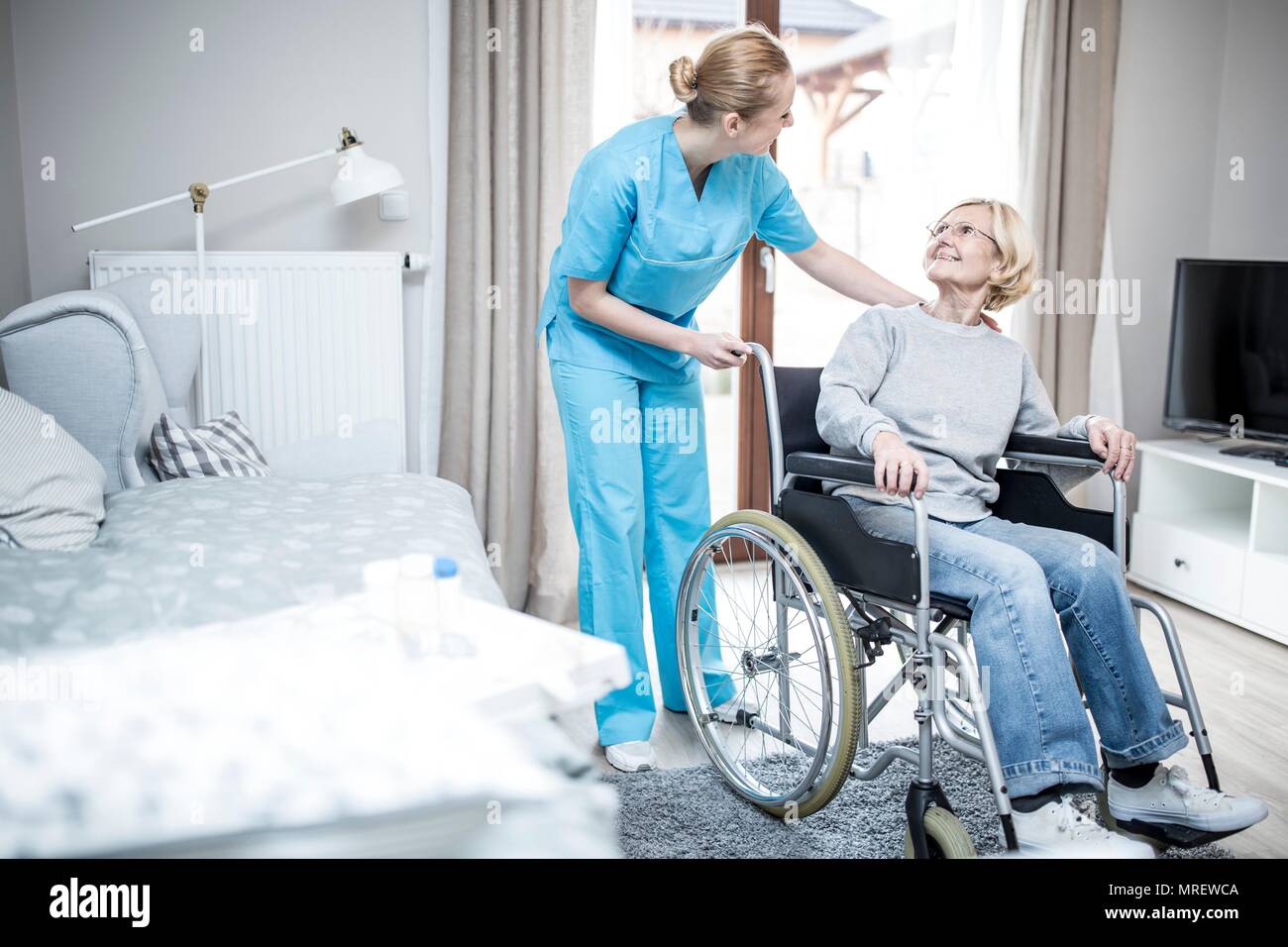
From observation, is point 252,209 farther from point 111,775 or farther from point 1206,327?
point 1206,327

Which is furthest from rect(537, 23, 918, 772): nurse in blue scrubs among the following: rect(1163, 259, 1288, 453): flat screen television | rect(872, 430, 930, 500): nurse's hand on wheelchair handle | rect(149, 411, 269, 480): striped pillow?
rect(1163, 259, 1288, 453): flat screen television

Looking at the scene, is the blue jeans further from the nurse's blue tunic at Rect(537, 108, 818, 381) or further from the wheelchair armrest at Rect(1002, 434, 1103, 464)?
the nurse's blue tunic at Rect(537, 108, 818, 381)

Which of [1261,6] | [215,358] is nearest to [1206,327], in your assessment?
[1261,6]

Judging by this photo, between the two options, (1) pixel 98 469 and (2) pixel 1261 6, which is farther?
(2) pixel 1261 6

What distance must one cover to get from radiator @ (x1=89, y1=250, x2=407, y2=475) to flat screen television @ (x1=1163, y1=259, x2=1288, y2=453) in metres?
2.11

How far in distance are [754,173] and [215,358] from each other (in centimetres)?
133

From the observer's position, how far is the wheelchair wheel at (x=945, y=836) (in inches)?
50.4

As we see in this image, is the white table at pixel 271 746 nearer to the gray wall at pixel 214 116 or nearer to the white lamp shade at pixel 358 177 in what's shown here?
the white lamp shade at pixel 358 177

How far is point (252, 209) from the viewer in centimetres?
250

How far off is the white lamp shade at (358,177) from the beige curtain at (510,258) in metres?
0.26

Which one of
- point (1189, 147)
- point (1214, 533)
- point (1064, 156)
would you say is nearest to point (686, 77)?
point (1064, 156)

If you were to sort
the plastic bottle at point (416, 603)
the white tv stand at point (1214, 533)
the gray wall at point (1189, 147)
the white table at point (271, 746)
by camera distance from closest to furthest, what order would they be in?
1. the white table at point (271, 746)
2. the plastic bottle at point (416, 603)
3. the white tv stand at point (1214, 533)
4. the gray wall at point (1189, 147)

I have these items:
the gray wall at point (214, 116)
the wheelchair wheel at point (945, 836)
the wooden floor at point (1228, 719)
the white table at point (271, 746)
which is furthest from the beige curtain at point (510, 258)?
the white table at point (271, 746)

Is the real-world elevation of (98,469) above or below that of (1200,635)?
above
